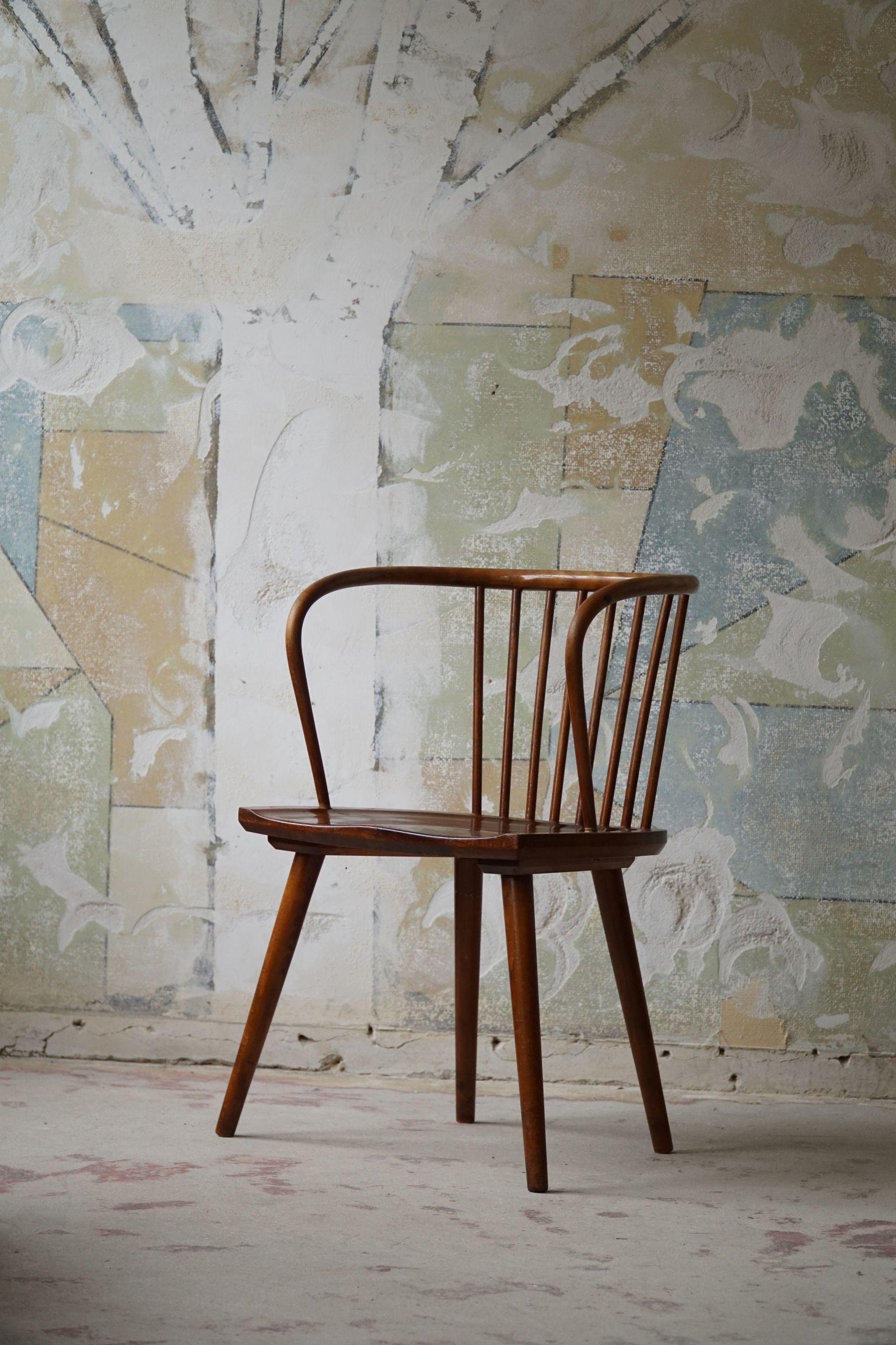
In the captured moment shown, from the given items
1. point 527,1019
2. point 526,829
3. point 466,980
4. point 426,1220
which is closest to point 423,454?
point 526,829

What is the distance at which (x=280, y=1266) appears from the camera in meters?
1.32

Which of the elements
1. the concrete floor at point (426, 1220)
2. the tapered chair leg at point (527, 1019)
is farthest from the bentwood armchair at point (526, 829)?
the concrete floor at point (426, 1220)

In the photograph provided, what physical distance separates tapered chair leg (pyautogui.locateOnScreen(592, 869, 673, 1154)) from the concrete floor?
0.11m

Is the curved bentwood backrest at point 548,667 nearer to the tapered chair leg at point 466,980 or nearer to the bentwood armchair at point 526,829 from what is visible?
the bentwood armchair at point 526,829

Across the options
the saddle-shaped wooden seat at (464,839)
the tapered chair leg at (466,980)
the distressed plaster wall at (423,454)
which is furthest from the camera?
the distressed plaster wall at (423,454)

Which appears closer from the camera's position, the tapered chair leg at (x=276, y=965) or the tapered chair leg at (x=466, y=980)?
the tapered chair leg at (x=276, y=965)

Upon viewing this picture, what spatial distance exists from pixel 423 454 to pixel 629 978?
0.95 meters

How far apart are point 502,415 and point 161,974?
1.14 metres

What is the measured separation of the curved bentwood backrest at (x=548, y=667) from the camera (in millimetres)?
1726

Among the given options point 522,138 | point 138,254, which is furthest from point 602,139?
point 138,254

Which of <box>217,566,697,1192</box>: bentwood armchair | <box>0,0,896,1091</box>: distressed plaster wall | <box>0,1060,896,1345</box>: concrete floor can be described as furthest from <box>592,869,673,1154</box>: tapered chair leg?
<box>0,0,896,1091</box>: distressed plaster wall

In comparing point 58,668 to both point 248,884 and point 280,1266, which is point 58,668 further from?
point 280,1266

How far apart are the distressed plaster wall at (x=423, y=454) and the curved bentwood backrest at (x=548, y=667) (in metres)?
0.24

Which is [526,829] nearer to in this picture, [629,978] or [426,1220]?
[629,978]
